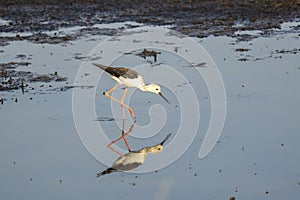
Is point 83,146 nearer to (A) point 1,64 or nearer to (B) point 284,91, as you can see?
(B) point 284,91

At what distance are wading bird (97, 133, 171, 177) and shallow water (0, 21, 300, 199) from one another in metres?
0.16

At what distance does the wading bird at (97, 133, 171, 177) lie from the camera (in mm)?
8459

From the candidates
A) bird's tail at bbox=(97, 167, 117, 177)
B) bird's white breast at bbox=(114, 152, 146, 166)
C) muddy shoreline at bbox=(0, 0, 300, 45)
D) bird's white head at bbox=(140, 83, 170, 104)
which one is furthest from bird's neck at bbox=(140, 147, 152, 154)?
muddy shoreline at bbox=(0, 0, 300, 45)

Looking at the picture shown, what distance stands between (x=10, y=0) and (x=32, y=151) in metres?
15.4

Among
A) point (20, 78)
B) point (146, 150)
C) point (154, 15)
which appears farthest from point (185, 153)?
point (154, 15)

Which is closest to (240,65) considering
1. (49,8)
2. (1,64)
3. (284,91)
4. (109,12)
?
(284,91)

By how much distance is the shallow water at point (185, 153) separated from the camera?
770cm

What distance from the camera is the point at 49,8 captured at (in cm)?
2234

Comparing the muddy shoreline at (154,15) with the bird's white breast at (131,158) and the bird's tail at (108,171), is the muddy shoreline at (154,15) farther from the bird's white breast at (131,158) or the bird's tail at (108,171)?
the bird's tail at (108,171)

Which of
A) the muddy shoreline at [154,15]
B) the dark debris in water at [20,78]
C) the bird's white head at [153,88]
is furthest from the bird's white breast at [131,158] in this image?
the muddy shoreline at [154,15]

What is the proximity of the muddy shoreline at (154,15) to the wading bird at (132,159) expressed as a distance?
8205 millimetres

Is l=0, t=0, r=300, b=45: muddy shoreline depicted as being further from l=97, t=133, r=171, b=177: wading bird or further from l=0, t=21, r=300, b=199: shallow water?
l=97, t=133, r=171, b=177: wading bird

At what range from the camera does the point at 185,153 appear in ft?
29.2

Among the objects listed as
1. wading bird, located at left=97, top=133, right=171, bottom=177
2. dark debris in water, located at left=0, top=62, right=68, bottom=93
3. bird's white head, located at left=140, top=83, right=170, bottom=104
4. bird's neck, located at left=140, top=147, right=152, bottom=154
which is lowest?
wading bird, located at left=97, top=133, right=171, bottom=177
